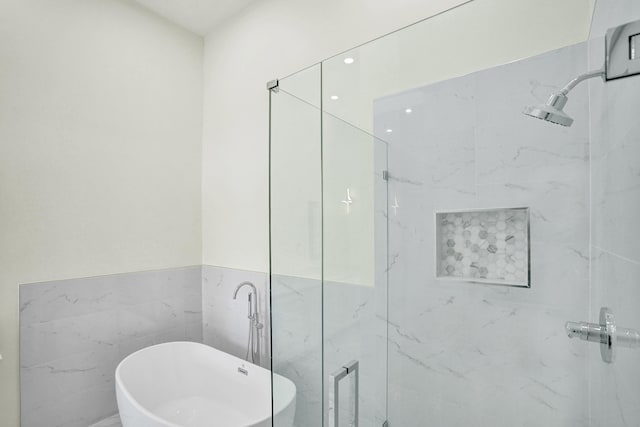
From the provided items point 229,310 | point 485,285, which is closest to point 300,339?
point 485,285

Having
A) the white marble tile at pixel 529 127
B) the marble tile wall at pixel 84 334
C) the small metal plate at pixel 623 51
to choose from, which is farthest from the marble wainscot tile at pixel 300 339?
the marble tile wall at pixel 84 334

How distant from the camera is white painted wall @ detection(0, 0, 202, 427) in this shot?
185 cm

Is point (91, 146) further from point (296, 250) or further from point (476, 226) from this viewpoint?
point (476, 226)

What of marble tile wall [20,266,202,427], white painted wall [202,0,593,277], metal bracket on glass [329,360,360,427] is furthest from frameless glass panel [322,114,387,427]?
marble tile wall [20,266,202,427]

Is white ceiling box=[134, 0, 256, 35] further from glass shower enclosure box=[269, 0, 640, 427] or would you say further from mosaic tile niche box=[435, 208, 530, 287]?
mosaic tile niche box=[435, 208, 530, 287]

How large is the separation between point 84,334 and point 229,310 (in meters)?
0.87

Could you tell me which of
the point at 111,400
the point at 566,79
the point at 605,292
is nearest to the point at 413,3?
the point at 566,79

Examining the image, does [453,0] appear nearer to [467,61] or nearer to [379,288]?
[467,61]

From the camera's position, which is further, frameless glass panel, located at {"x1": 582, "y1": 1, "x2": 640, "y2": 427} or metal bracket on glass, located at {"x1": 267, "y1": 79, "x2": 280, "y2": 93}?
metal bracket on glass, located at {"x1": 267, "y1": 79, "x2": 280, "y2": 93}

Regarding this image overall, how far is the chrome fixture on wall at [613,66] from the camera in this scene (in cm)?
58

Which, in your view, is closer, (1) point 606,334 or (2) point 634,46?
(2) point 634,46

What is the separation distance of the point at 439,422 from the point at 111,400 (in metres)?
2.15

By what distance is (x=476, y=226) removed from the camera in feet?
2.99

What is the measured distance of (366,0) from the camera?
1756 mm
